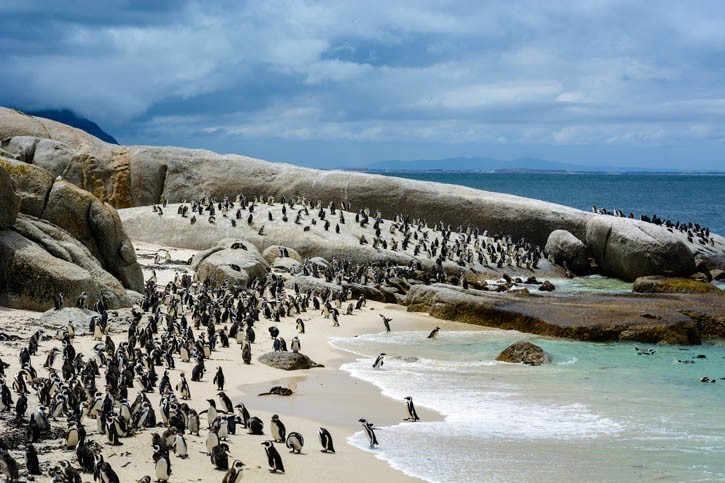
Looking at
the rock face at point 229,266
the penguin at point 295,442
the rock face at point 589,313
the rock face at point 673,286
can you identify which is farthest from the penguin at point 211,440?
the rock face at point 673,286

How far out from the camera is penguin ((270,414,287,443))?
1181 cm

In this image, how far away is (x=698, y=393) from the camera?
16.9 m

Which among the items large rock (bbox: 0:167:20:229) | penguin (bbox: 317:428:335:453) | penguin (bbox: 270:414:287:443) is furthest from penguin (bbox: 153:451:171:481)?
large rock (bbox: 0:167:20:229)

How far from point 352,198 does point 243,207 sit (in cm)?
747

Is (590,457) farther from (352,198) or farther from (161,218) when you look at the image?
(352,198)

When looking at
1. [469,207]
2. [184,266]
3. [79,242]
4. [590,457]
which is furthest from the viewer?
[469,207]

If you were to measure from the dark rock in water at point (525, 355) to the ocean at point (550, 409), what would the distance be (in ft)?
1.18

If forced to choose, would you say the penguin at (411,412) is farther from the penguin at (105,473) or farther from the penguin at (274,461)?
the penguin at (105,473)

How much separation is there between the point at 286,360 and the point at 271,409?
3.64 meters

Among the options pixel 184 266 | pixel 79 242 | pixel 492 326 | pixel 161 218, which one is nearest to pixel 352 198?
pixel 161 218

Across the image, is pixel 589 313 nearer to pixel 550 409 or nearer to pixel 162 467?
pixel 550 409

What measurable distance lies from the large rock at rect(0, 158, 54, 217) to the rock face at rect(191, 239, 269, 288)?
20.0 feet

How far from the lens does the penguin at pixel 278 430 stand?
11.8 metres

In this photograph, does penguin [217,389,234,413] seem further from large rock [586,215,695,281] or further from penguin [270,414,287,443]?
large rock [586,215,695,281]
